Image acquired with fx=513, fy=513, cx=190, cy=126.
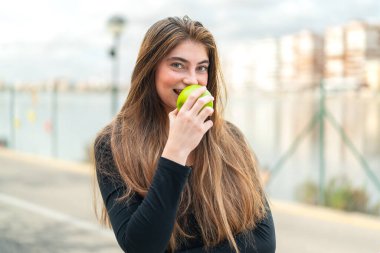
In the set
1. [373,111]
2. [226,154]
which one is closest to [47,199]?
[373,111]

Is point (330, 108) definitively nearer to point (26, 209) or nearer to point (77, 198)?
Result: point (77, 198)

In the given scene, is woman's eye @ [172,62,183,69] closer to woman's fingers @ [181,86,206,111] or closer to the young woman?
the young woman

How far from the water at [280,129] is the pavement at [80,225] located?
4.05 ft

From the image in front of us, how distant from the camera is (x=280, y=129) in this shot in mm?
13227

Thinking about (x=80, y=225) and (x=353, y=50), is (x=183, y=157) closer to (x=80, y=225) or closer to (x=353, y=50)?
(x=80, y=225)

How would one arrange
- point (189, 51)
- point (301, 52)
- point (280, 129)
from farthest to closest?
1. point (301, 52)
2. point (280, 129)
3. point (189, 51)

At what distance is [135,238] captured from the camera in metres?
1.26

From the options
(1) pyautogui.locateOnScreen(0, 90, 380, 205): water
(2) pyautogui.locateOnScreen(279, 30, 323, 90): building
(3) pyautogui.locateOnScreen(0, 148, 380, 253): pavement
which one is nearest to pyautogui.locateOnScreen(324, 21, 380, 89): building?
(1) pyautogui.locateOnScreen(0, 90, 380, 205): water

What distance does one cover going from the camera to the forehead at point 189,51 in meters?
1.47

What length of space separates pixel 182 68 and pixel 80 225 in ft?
16.9

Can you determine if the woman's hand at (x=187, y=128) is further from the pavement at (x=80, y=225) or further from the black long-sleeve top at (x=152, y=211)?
the pavement at (x=80, y=225)

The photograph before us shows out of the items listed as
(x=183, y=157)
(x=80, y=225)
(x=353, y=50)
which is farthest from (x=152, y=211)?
(x=353, y=50)

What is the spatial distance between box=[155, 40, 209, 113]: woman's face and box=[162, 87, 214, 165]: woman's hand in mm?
179

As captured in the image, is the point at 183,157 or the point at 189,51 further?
the point at 189,51
